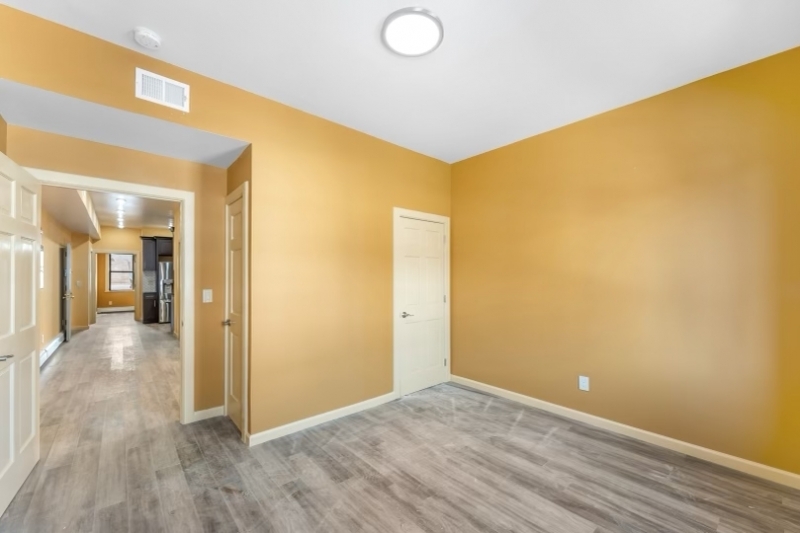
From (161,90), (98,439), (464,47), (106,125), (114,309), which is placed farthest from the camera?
(114,309)

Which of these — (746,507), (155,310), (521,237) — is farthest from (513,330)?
(155,310)

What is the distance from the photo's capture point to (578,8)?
6.13ft

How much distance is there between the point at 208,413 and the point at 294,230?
2.02 meters

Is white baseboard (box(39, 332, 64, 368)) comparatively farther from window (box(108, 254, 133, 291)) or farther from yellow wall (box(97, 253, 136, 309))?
window (box(108, 254, 133, 291))

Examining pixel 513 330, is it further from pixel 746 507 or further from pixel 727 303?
pixel 746 507

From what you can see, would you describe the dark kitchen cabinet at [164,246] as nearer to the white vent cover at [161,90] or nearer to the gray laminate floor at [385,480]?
the gray laminate floor at [385,480]

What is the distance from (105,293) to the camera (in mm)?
12672

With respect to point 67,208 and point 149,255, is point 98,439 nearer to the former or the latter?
point 67,208

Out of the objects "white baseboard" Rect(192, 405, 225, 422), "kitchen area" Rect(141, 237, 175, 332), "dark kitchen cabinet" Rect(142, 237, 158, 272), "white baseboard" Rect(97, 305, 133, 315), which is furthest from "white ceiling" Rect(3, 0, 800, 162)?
"white baseboard" Rect(97, 305, 133, 315)

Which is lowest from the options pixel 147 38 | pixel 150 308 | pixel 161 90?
pixel 150 308

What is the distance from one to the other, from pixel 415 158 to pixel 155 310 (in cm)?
970

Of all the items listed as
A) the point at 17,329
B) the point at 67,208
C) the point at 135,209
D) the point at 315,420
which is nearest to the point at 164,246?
the point at 135,209

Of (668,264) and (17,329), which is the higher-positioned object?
(668,264)

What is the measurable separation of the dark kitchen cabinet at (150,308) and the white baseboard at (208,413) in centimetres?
832
